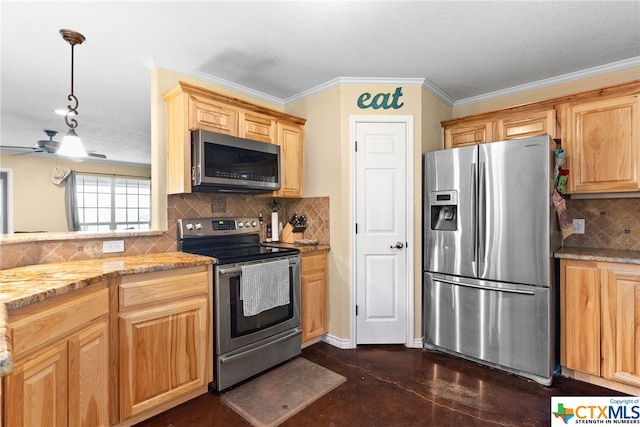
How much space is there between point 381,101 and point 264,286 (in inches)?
74.4

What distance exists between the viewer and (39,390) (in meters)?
1.17

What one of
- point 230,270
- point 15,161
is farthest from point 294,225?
point 15,161

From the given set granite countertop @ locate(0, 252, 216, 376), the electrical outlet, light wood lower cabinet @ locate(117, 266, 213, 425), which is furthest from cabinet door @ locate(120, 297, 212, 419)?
the electrical outlet

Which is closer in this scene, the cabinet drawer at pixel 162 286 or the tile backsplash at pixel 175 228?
the cabinet drawer at pixel 162 286

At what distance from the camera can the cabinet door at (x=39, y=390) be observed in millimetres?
1047

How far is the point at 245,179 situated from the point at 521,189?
208 cm

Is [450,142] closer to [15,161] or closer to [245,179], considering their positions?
[245,179]

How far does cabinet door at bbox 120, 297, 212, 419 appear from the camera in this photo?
67.2 inches

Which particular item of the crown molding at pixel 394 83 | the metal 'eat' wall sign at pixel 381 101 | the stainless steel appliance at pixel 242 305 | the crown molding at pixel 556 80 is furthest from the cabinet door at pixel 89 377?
the crown molding at pixel 556 80

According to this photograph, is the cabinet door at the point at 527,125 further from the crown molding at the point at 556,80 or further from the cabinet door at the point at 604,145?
the crown molding at the point at 556,80

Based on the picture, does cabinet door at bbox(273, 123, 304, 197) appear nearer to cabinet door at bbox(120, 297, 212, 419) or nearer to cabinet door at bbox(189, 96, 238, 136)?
cabinet door at bbox(189, 96, 238, 136)

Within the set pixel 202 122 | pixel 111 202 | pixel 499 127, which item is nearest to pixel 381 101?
pixel 499 127

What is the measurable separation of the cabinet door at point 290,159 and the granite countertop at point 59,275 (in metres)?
1.11

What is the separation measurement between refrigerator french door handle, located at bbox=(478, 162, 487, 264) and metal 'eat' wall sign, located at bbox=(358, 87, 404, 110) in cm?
93
